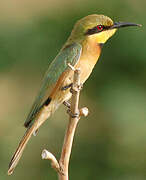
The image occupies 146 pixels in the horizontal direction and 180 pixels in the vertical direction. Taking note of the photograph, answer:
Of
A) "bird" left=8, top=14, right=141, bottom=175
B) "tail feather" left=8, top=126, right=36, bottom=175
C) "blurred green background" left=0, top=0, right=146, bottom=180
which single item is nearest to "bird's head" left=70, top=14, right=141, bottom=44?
"bird" left=8, top=14, right=141, bottom=175

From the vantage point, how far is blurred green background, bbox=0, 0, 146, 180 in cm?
298

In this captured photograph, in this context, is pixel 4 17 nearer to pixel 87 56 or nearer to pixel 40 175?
pixel 40 175

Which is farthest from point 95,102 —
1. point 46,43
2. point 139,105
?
point 46,43

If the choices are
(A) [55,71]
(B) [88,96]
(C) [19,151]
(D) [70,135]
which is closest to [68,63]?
(A) [55,71]

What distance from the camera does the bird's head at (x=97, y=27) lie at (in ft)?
6.75

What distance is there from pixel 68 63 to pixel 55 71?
0.07 m

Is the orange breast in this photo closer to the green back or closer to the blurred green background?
the green back

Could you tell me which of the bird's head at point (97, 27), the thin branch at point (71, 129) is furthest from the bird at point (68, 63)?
the thin branch at point (71, 129)

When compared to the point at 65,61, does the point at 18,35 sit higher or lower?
higher

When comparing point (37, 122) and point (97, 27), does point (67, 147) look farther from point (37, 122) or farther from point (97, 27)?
point (97, 27)

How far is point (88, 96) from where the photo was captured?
10.6ft

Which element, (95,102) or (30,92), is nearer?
(95,102)

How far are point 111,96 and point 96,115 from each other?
0.16 metres

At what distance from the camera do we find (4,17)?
3.87 metres
